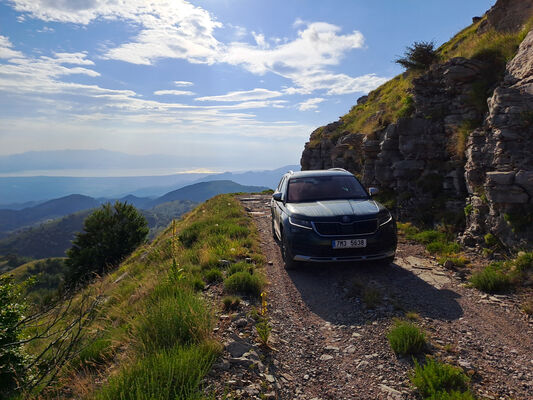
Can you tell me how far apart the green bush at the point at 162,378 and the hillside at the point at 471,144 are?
254 inches

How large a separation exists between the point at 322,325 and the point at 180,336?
2080 millimetres

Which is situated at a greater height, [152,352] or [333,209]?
[333,209]

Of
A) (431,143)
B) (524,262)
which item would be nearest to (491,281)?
(524,262)

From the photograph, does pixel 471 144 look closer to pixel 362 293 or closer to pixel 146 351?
Answer: pixel 362 293

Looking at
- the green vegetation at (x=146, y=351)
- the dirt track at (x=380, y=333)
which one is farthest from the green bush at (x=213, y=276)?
the dirt track at (x=380, y=333)

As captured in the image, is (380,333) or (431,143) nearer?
→ (380,333)

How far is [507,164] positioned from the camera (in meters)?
6.64

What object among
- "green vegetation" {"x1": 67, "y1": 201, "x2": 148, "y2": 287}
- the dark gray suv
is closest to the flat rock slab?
the dark gray suv

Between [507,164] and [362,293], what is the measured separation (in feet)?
15.2

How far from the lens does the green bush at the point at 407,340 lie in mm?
3459

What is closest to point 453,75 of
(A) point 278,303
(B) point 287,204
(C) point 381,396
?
(B) point 287,204

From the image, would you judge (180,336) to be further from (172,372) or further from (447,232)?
(447,232)

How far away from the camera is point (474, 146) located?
25.8 ft

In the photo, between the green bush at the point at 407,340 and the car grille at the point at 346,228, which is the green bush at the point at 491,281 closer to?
the car grille at the point at 346,228
